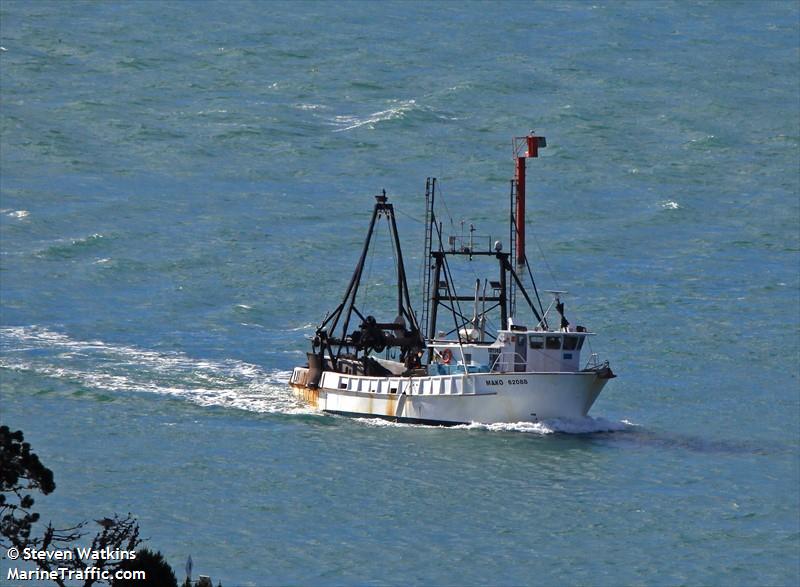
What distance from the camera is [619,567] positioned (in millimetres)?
50438

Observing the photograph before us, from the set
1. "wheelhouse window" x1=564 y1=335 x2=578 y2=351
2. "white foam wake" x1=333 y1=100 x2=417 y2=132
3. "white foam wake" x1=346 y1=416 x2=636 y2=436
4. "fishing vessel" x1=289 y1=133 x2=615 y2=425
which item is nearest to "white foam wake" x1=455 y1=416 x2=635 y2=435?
"white foam wake" x1=346 y1=416 x2=636 y2=436

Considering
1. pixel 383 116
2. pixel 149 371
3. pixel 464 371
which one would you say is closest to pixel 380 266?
pixel 149 371

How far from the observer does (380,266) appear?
9412cm

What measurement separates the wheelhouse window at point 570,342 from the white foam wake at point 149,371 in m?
11.8

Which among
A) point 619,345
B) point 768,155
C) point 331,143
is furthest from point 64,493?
point 768,155

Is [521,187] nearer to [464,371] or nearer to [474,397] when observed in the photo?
[464,371]

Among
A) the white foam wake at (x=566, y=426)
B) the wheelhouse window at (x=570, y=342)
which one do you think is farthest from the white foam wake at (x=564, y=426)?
the wheelhouse window at (x=570, y=342)

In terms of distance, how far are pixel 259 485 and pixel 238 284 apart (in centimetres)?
3259

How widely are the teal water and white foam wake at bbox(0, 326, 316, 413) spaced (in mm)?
206

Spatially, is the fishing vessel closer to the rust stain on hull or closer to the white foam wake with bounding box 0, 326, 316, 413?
the rust stain on hull

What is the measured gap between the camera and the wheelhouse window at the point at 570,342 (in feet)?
230

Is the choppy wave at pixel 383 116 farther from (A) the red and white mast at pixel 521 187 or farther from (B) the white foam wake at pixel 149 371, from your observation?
(B) the white foam wake at pixel 149 371

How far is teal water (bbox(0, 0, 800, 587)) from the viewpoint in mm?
54500

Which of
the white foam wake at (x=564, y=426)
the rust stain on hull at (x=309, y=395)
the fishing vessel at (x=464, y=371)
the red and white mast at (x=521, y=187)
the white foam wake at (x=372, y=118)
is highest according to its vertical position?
the white foam wake at (x=372, y=118)
